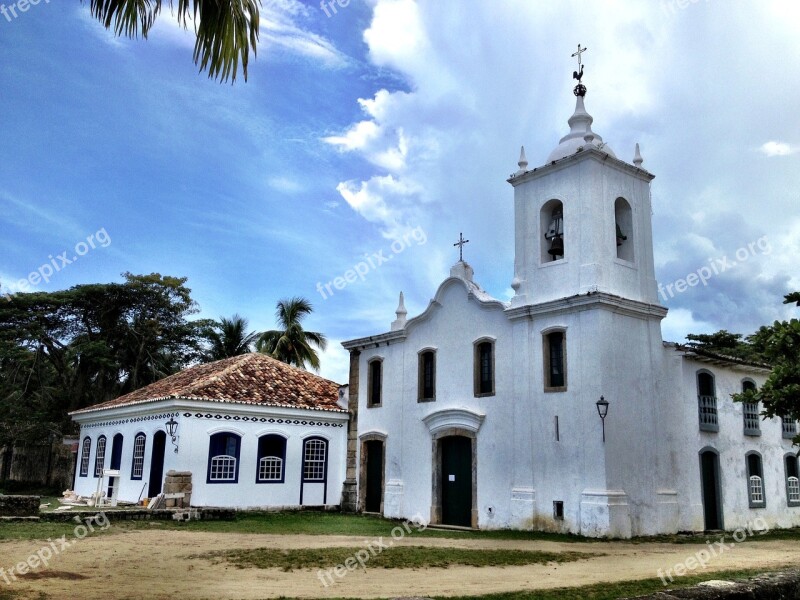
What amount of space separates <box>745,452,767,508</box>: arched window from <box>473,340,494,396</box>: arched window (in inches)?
254

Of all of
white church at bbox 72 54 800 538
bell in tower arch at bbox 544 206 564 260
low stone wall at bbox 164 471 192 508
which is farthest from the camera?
low stone wall at bbox 164 471 192 508

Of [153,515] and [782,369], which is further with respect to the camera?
[153,515]

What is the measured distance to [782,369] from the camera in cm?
1364

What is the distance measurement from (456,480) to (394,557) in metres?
7.34

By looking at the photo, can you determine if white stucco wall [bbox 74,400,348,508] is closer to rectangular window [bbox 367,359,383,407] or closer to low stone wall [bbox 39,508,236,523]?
rectangular window [bbox 367,359,383,407]

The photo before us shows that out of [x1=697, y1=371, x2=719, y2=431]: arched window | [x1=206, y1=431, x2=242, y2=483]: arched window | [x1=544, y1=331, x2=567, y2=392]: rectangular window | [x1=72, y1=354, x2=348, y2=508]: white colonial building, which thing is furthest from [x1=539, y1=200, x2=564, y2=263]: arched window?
[x1=206, y1=431, x2=242, y2=483]: arched window

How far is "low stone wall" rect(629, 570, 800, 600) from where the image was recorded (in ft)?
16.1

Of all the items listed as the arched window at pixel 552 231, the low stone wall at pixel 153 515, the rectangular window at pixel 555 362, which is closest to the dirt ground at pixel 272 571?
the low stone wall at pixel 153 515

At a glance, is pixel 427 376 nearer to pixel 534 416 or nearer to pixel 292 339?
pixel 534 416

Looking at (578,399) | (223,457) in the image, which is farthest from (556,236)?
(223,457)

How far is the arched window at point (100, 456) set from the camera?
22.5 metres

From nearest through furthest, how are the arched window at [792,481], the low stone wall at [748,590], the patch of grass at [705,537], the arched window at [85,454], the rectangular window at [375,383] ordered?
the low stone wall at [748,590] < the patch of grass at [705,537] < the arched window at [792,481] < the rectangular window at [375,383] < the arched window at [85,454]

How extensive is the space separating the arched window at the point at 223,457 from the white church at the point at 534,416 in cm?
4

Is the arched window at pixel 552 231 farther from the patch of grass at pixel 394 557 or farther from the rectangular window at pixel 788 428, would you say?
Answer: the rectangular window at pixel 788 428
